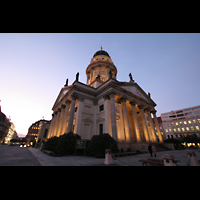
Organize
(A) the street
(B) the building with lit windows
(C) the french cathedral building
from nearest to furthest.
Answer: (A) the street < (C) the french cathedral building < (B) the building with lit windows

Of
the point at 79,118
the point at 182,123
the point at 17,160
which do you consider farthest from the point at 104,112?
the point at 182,123

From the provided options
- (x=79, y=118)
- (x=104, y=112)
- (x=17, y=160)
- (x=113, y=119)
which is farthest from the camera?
(x=104, y=112)

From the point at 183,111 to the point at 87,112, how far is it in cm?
7017

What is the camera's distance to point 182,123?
60281 mm

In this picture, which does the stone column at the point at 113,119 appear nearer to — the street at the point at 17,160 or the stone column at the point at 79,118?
the stone column at the point at 79,118

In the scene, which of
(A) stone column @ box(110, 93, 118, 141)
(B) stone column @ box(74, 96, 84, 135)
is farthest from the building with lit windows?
(B) stone column @ box(74, 96, 84, 135)

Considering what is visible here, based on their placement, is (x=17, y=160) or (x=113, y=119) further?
(x=113, y=119)

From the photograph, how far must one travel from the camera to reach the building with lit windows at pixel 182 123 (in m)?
55.4

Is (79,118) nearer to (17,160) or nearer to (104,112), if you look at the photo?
(104,112)

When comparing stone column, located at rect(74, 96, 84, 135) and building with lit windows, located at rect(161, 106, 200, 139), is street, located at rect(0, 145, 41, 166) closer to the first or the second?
stone column, located at rect(74, 96, 84, 135)

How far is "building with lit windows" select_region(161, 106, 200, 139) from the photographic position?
55356 millimetres

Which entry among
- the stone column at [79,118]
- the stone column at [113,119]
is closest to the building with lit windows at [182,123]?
the stone column at [113,119]
